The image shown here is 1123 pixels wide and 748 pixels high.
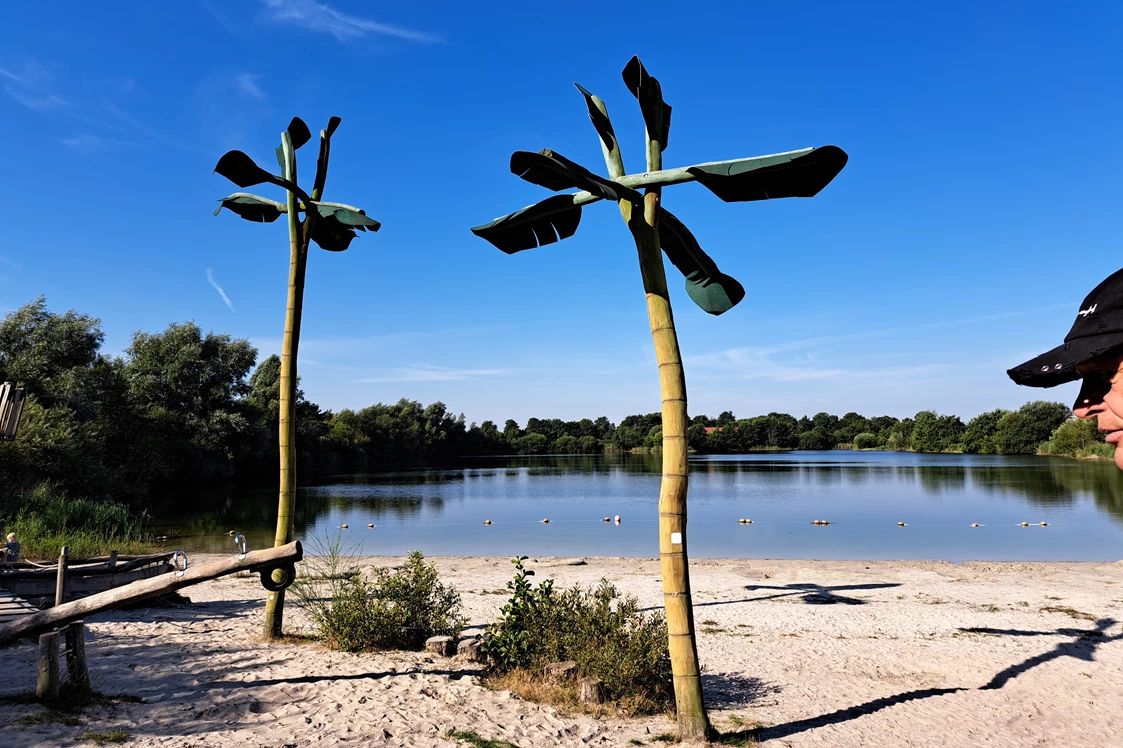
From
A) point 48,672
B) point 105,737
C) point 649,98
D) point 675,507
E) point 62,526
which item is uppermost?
point 649,98

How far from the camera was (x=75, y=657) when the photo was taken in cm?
607

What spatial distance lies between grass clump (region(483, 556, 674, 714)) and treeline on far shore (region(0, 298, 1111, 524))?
17409mm

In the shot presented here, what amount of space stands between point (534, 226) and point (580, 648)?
14.5ft

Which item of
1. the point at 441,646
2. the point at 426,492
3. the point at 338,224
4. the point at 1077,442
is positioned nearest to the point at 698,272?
the point at 338,224

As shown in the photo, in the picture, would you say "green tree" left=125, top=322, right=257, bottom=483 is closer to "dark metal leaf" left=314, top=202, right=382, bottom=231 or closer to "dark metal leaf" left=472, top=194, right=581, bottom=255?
"dark metal leaf" left=314, top=202, right=382, bottom=231

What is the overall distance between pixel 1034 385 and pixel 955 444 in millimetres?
125186

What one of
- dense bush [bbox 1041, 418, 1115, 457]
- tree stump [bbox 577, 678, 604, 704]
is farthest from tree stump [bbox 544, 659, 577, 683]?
dense bush [bbox 1041, 418, 1115, 457]

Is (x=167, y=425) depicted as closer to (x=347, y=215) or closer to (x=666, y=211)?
(x=347, y=215)

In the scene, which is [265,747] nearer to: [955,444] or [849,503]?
[849,503]

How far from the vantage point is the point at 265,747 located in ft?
17.7

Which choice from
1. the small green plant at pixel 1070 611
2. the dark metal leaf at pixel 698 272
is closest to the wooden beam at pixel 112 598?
the dark metal leaf at pixel 698 272

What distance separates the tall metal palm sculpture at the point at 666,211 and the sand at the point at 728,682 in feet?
3.59

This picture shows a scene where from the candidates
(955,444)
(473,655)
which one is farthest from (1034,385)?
(955,444)

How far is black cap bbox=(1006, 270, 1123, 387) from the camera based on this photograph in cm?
166
